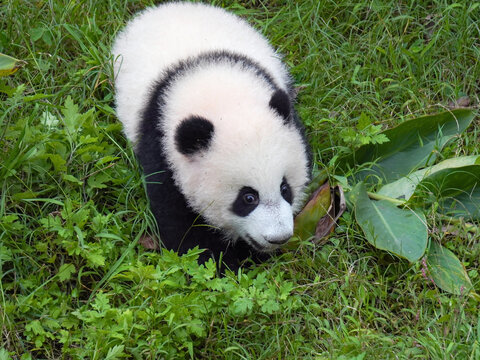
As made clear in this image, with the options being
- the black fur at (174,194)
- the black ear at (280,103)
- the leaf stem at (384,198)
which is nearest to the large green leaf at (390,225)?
the leaf stem at (384,198)

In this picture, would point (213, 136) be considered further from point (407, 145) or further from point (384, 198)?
point (407, 145)

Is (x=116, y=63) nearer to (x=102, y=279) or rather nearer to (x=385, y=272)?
(x=102, y=279)

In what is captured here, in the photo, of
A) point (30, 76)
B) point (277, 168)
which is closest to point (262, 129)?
point (277, 168)

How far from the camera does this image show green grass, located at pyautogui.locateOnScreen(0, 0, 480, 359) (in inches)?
153

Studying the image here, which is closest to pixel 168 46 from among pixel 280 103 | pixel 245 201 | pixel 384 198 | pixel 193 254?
pixel 280 103

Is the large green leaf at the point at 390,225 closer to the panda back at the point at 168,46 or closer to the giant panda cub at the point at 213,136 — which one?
the giant panda cub at the point at 213,136

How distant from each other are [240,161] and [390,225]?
1131 millimetres

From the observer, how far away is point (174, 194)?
4.52m

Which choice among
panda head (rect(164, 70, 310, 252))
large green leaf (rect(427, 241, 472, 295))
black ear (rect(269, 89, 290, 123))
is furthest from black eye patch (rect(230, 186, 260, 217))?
large green leaf (rect(427, 241, 472, 295))

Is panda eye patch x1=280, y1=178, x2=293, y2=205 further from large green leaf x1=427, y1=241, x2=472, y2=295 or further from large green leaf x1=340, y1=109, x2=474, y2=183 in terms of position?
large green leaf x1=427, y1=241, x2=472, y2=295

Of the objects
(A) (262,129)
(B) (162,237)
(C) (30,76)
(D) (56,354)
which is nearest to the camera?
(D) (56,354)

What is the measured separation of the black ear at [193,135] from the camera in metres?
4.16

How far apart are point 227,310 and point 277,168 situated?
0.88 meters

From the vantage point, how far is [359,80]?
5801mm
